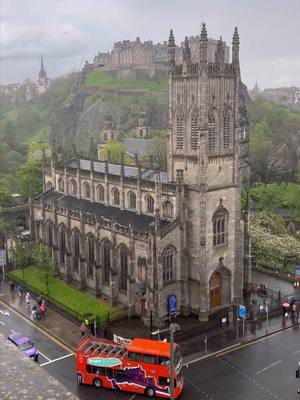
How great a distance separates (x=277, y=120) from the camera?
166 meters

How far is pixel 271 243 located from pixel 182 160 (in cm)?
2233

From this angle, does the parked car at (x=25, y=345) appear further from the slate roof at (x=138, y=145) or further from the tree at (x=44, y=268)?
the slate roof at (x=138, y=145)

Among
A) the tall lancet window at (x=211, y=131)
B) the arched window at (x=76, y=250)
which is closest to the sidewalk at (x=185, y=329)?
the arched window at (x=76, y=250)

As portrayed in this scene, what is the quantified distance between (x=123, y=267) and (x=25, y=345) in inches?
619

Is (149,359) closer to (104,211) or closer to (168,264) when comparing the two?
(168,264)

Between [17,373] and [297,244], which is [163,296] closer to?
[297,244]

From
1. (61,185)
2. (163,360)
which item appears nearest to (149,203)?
(61,185)

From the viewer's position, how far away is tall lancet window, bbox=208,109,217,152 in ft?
171

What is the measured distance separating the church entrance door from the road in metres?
8.30

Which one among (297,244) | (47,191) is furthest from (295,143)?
(47,191)

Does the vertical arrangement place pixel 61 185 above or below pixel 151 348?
above

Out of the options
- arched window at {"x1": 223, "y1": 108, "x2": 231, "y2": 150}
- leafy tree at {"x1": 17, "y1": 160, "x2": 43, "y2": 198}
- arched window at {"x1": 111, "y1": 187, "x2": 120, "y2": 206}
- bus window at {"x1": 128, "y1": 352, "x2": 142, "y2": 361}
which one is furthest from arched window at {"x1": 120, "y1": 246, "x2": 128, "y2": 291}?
leafy tree at {"x1": 17, "y1": 160, "x2": 43, "y2": 198}

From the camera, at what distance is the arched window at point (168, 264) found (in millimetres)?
52281

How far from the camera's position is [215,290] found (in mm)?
55375
